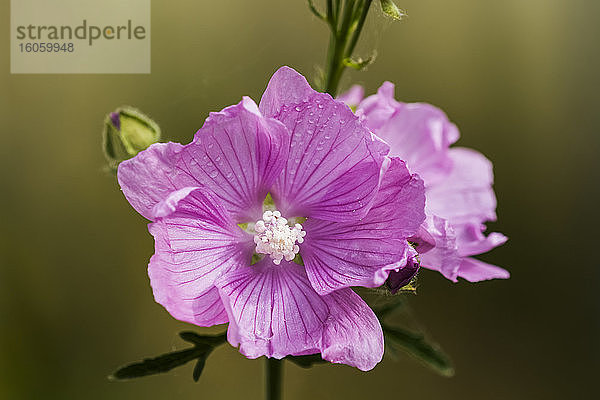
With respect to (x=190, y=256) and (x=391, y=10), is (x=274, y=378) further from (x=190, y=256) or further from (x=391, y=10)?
(x=391, y=10)

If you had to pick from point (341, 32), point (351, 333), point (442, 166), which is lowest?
point (351, 333)

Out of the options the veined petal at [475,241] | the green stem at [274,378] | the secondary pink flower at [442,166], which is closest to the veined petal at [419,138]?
the secondary pink flower at [442,166]

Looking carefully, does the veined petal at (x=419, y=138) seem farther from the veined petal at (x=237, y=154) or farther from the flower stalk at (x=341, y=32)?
the veined petal at (x=237, y=154)

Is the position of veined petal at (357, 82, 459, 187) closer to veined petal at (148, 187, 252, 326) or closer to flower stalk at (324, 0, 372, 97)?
flower stalk at (324, 0, 372, 97)

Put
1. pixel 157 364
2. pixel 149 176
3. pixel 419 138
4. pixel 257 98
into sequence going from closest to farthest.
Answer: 1. pixel 149 176
2. pixel 157 364
3. pixel 419 138
4. pixel 257 98

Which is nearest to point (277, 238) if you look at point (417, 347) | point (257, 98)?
point (417, 347)

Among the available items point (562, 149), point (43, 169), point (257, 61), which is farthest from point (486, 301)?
point (43, 169)

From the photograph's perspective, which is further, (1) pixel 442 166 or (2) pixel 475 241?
(1) pixel 442 166
